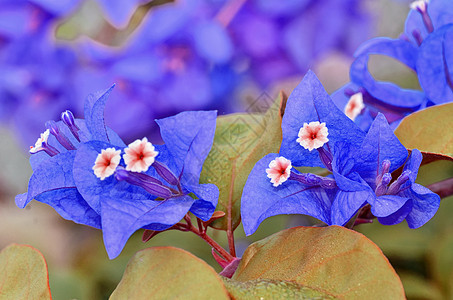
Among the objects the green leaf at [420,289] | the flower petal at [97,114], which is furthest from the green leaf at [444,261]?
the flower petal at [97,114]

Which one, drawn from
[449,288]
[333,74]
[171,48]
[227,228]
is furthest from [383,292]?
[333,74]

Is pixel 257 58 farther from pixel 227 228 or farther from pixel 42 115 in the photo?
pixel 227 228

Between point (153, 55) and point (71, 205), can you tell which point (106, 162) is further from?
point (153, 55)

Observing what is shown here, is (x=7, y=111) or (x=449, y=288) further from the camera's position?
(x=7, y=111)

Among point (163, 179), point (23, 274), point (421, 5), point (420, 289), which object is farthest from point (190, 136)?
point (420, 289)

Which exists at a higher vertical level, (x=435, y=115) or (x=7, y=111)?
(x=435, y=115)

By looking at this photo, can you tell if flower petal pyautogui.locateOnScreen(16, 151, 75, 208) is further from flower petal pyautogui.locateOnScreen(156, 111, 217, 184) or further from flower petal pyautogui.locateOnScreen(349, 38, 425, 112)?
flower petal pyautogui.locateOnScreen(349, 38, 425, 112)

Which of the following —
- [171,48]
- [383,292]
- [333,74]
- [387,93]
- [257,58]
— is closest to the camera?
[383,292]

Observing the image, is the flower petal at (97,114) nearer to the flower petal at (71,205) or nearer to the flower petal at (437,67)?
the flower petal at (71,205)
